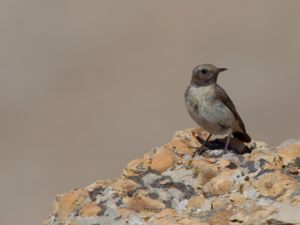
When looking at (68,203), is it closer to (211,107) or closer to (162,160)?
(162,160)

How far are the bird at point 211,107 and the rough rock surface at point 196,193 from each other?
1545 mm

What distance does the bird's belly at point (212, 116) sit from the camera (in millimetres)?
10789

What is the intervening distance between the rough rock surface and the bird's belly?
1.53m

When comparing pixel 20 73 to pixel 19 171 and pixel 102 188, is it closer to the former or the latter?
pixel 19 171

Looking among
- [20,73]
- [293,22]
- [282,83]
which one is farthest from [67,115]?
[293,22]

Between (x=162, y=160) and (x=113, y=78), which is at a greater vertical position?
(x=113, y=78)

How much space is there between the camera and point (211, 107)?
10883mm

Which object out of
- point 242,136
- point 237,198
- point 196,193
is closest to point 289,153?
point 196,193

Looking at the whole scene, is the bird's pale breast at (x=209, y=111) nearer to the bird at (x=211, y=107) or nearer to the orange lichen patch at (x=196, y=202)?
the bird at (x=211, y=107)

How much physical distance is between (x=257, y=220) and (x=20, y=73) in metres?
32.6

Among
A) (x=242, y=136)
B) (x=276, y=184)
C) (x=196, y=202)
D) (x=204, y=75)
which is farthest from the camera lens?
(x=204, y=75)

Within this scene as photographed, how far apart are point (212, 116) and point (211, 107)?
0.11 meters

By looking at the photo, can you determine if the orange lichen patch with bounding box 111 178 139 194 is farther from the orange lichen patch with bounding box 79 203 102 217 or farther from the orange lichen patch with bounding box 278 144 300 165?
the orange lichen patch with bounding box 278 144 300 165

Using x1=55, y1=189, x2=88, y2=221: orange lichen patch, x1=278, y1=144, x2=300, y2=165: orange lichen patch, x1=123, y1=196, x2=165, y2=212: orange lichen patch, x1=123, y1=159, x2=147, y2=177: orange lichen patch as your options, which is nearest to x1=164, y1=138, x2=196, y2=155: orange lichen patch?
x1=123, y1=159, x2=147, y2=177: orange lichen patch
